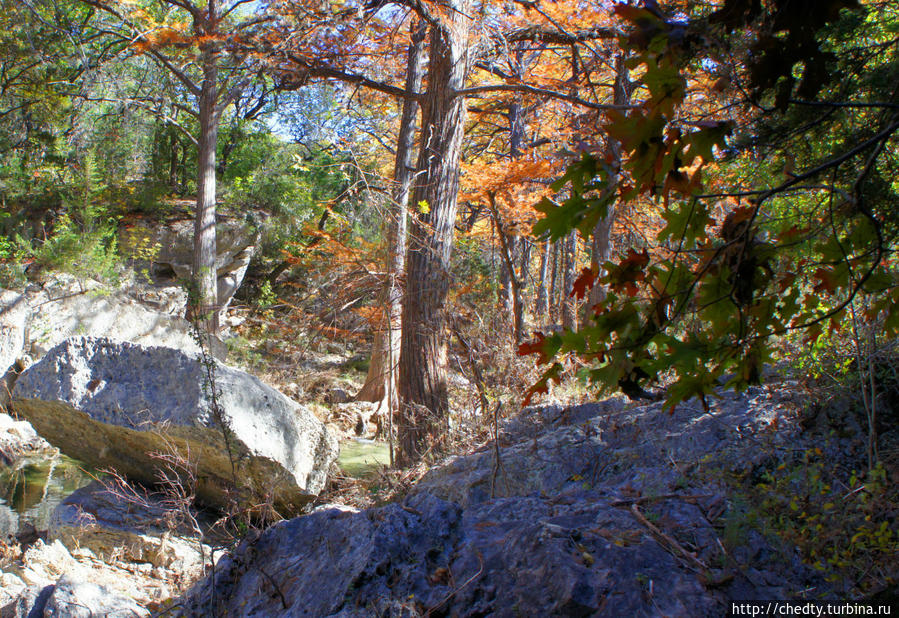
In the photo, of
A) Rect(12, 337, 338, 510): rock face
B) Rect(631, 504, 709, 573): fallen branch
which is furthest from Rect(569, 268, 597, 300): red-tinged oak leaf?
Rect(12, 337, 338, 510): rock face

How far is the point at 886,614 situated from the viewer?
5.24ft

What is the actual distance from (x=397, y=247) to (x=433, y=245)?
75.2 inches

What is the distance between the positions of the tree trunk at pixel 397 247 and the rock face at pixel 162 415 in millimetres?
1244

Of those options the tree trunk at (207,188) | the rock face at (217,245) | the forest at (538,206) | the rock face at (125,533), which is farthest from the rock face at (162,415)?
the rock face at (217,245)

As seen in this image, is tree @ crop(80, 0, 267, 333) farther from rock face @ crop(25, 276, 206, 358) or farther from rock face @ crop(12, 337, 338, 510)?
rock face @ crop(12, 337, 338, 510)

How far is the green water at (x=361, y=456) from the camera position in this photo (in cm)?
757

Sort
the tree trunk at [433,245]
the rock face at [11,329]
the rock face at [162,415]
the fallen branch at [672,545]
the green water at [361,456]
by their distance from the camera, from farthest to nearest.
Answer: the rock face at [11,329] → the green water at [361,456] → the tree trunk at [433,245] → the rock face at [162,415] → the fallen branch at [672,545]

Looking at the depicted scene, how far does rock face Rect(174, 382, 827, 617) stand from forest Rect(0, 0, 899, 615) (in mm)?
256

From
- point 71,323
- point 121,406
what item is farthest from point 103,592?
point 71,323

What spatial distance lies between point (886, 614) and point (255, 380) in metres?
5.26

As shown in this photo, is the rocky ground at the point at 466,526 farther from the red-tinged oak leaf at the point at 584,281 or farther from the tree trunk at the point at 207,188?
the tree trunk at the point at 207,188

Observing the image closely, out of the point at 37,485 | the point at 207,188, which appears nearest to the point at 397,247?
the point at 37,485

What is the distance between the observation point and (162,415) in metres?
5.45

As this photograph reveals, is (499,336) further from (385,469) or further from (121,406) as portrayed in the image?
(121,406)
